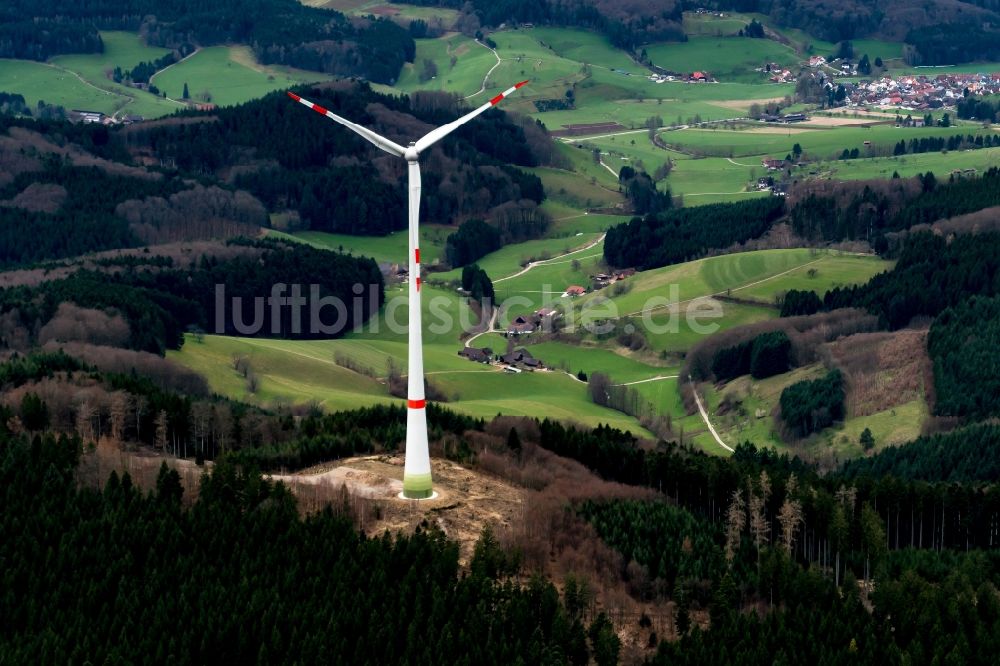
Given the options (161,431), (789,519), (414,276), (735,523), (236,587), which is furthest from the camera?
(161,431)

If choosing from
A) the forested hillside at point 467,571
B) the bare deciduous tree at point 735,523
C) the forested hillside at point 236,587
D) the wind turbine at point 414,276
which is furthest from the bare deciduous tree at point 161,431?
the bare deciduous tree at point 735,523

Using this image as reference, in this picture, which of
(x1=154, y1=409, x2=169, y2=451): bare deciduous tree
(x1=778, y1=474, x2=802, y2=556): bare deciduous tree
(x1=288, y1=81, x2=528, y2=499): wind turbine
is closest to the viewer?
(x1=288, y1=81, x2=528, y2=499): wind turbine

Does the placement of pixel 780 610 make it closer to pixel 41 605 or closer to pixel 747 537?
pixel 747 537

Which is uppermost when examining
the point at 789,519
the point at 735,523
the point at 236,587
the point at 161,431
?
the point at 161,431

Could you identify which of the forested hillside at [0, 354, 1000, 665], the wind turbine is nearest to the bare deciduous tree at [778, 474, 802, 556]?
the forested hillside at [0, 354, 1000, 665]

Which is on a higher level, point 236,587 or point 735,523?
point 236,587

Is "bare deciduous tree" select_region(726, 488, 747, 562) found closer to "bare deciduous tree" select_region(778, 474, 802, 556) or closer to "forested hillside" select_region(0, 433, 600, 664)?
"bare deciduous tree" select_region(778, 474, 802, 556)

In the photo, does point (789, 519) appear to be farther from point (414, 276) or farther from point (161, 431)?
point (161, 431)

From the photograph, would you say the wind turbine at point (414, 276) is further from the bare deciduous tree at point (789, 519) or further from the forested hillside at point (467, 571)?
the bare deciduous tree at point (789, 519)

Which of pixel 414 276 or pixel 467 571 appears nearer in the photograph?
pixel 414 276

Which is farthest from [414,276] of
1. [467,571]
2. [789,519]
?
[789,519]

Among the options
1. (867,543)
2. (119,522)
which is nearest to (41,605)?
(119,522)

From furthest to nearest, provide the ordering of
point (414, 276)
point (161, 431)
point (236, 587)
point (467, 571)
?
point (161, 431) < point (467, 571) < point (414, 276) < point (236, 587)
